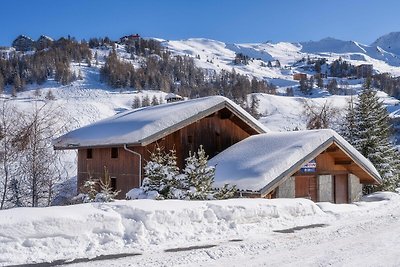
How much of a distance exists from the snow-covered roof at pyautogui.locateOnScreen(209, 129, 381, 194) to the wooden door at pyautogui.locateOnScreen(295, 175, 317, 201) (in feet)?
5.94

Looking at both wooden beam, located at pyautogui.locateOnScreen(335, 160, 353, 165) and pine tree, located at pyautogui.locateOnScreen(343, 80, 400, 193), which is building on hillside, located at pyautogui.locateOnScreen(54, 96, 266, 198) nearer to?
wooden beam, located at pyautogui.locateOnScreen(335, 160, 353, 165)

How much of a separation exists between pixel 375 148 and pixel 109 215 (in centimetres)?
2458

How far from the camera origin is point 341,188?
22797mm

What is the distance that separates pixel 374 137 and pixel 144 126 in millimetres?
16676

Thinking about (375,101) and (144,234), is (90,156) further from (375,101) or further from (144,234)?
(375,101)

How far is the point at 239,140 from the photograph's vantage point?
2347cm

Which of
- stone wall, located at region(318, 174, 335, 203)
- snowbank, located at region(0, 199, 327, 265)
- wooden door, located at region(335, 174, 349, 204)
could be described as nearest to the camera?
snowbank, located at region(0, 199, 327, 265)

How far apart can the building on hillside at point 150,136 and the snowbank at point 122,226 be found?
847 centimetres

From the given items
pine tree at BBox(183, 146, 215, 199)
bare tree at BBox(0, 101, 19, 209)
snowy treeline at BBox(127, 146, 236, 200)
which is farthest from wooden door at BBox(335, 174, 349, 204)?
bare tree at BBox(0, 101, 19, 209)

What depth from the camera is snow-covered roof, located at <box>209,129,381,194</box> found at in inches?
687

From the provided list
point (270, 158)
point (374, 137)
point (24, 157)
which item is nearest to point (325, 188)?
point (270, 158)

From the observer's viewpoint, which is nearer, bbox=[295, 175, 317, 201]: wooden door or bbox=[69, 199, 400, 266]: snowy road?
bbox=[69, 199, 400, 266]: snowy road

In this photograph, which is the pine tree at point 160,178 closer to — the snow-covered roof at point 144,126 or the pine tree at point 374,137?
the snow-covered roof at point 144,126

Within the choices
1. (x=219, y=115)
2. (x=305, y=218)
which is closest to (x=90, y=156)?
(x=219, y=115)
